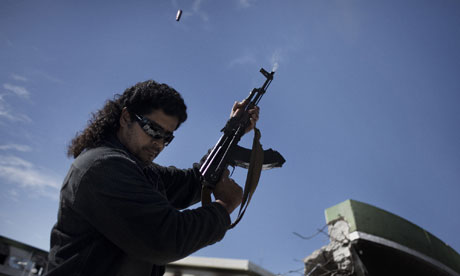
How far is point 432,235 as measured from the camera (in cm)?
973

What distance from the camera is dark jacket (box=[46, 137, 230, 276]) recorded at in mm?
1477

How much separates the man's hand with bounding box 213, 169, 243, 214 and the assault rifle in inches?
4.8

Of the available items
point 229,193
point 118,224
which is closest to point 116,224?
point 118,224

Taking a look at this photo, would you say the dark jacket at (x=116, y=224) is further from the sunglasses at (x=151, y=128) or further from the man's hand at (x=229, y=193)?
the sunglasses at (x=151, y=128)

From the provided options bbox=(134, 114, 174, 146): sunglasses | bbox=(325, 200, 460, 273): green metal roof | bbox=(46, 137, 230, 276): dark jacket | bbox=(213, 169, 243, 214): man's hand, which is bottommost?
bbox=(46, 137, 230, 276): dark jacket

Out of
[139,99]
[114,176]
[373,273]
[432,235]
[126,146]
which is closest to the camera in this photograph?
[114,176]

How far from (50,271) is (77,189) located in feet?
1.39

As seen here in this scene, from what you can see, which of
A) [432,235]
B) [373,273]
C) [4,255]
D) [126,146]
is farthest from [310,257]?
[4,255]

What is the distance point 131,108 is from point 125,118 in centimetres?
10

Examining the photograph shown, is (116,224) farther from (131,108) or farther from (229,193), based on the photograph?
(131,108)

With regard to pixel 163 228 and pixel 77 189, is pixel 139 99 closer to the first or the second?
pixel 77 189

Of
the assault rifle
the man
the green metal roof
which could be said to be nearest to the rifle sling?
the assault rifle

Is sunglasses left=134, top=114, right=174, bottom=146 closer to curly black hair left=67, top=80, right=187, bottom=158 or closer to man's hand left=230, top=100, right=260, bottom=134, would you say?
curly black hair left=67, top=80, right=187, bottom=158

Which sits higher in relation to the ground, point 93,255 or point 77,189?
point 77,189
